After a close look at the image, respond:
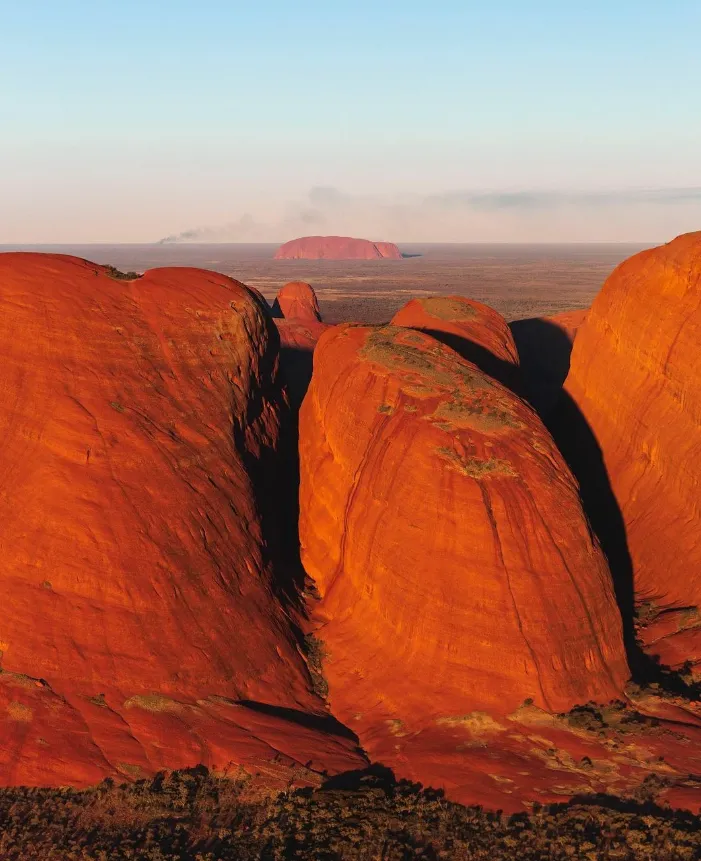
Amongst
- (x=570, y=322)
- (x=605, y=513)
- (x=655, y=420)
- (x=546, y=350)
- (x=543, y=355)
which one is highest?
(x=570, y=322)

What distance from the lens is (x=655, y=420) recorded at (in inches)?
955

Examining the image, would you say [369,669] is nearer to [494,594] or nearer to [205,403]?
[494,594]

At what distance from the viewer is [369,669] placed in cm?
1692

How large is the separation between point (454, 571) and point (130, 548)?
8.23 m

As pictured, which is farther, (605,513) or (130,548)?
(605,513)

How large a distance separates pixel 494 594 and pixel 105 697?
9.48m

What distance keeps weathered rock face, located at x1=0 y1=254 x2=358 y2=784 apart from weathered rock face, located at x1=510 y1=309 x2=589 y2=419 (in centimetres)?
2732

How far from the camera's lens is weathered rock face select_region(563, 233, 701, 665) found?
68.4 ft

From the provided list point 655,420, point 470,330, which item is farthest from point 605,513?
point 470,330

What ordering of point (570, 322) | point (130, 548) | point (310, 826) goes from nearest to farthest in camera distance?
1. point (310, 826)
2. point (130, 548)
3. point (570, 322)

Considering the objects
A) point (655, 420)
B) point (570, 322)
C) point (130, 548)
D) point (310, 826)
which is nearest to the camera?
point (310, 826)

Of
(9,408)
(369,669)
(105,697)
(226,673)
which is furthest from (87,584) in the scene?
(369,669)

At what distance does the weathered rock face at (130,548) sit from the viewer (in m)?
14.4

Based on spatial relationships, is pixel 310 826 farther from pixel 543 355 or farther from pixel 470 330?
pixel 543 355
